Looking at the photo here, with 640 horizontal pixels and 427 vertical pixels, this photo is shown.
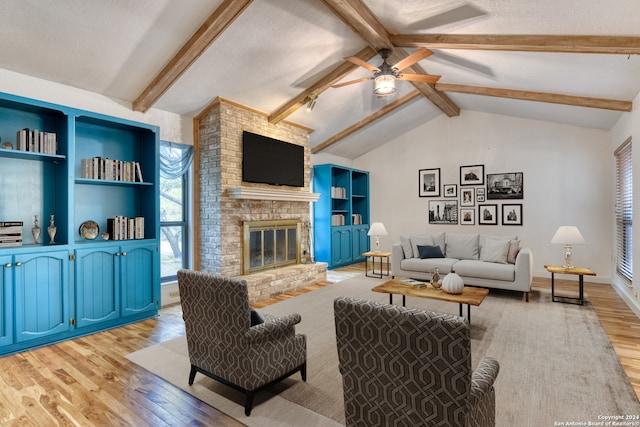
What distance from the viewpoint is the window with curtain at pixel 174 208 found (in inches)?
191

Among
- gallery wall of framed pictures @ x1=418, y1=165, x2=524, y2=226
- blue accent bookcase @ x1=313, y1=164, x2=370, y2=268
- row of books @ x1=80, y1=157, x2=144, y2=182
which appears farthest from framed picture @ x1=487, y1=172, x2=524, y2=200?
row of books @ x1=80, y1=157, x2=144, y2=182

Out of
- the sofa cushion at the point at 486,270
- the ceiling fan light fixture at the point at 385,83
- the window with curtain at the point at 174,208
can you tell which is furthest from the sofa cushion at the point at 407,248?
the window with curtain at the point at 174,208

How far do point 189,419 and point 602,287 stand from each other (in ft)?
21.9

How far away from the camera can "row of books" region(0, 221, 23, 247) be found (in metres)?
3.22

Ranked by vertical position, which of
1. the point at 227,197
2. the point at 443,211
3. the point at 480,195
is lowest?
the point at 443,211

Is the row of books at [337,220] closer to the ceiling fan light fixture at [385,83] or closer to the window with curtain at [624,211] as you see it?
the ceiling fan light fixture at [385,83]

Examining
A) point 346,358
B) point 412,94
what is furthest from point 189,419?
point 412,94

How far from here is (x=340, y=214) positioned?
27.0 ft

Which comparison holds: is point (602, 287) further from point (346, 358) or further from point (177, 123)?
point (177, 123)

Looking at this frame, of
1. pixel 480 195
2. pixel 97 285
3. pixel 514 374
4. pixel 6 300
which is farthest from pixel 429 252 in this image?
pixel 6 300

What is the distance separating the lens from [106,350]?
3199 millimetres

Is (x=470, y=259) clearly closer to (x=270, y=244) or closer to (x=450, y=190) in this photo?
(x=450, y=190)

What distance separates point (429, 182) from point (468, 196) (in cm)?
93

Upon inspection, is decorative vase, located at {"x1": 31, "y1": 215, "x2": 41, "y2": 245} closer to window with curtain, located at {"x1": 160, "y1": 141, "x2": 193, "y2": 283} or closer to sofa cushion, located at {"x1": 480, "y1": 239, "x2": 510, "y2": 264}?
window with curtain, located at {"x1": 160, "y1": 141, "x2": 193, "y2": 283}
